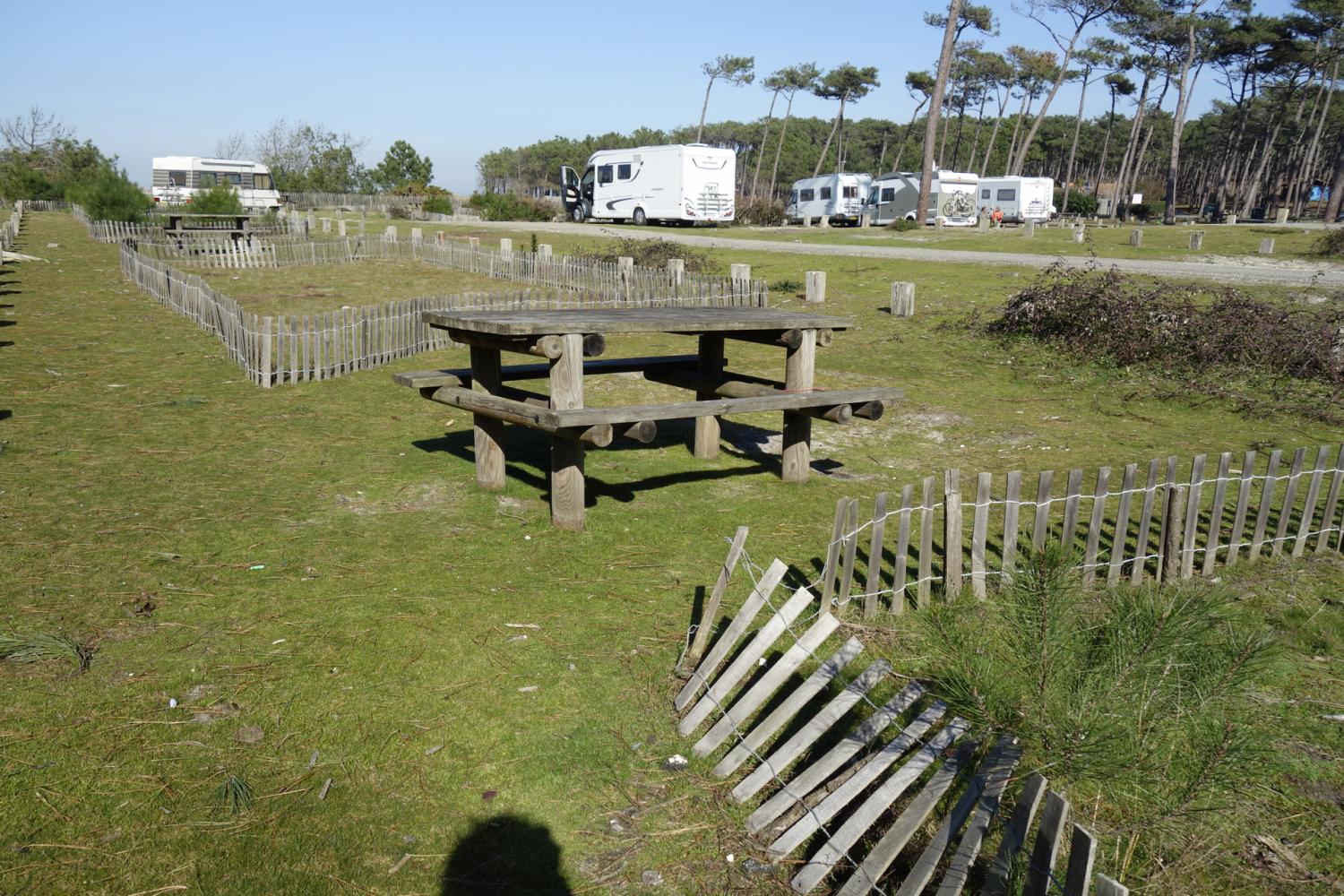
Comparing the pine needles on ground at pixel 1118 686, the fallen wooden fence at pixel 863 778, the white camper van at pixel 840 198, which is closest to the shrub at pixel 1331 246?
the white camper van at pixel 840 198

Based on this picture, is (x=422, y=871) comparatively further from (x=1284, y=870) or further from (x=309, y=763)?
(x=1284, y=870)

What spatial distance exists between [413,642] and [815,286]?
A: 12011 millimetres

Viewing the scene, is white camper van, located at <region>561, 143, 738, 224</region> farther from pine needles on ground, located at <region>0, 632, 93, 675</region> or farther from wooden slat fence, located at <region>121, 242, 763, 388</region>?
pine needles on ground, located at <region>0, 632, 93, 675</region>

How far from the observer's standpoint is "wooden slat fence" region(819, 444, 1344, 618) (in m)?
4.66

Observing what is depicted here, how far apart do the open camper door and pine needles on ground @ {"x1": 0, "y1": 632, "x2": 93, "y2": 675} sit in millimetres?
36785

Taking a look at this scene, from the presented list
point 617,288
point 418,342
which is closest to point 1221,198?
point 617,288

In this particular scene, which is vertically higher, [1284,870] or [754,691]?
[754,691]

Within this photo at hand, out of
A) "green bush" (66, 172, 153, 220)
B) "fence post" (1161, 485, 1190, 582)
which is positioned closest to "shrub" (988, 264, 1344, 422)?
"fence post" (1161, 485, 1190, 582)

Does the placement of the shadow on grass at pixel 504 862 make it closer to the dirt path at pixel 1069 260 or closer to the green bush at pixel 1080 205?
the dirt path at pixel 1069 260

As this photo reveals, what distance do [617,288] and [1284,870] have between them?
1392 centimetres

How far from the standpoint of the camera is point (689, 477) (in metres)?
7.57

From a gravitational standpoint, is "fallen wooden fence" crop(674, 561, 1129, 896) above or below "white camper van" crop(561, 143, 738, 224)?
below

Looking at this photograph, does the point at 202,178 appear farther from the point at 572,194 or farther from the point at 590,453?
the point at 590,453

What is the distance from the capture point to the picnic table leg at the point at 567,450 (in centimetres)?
590
